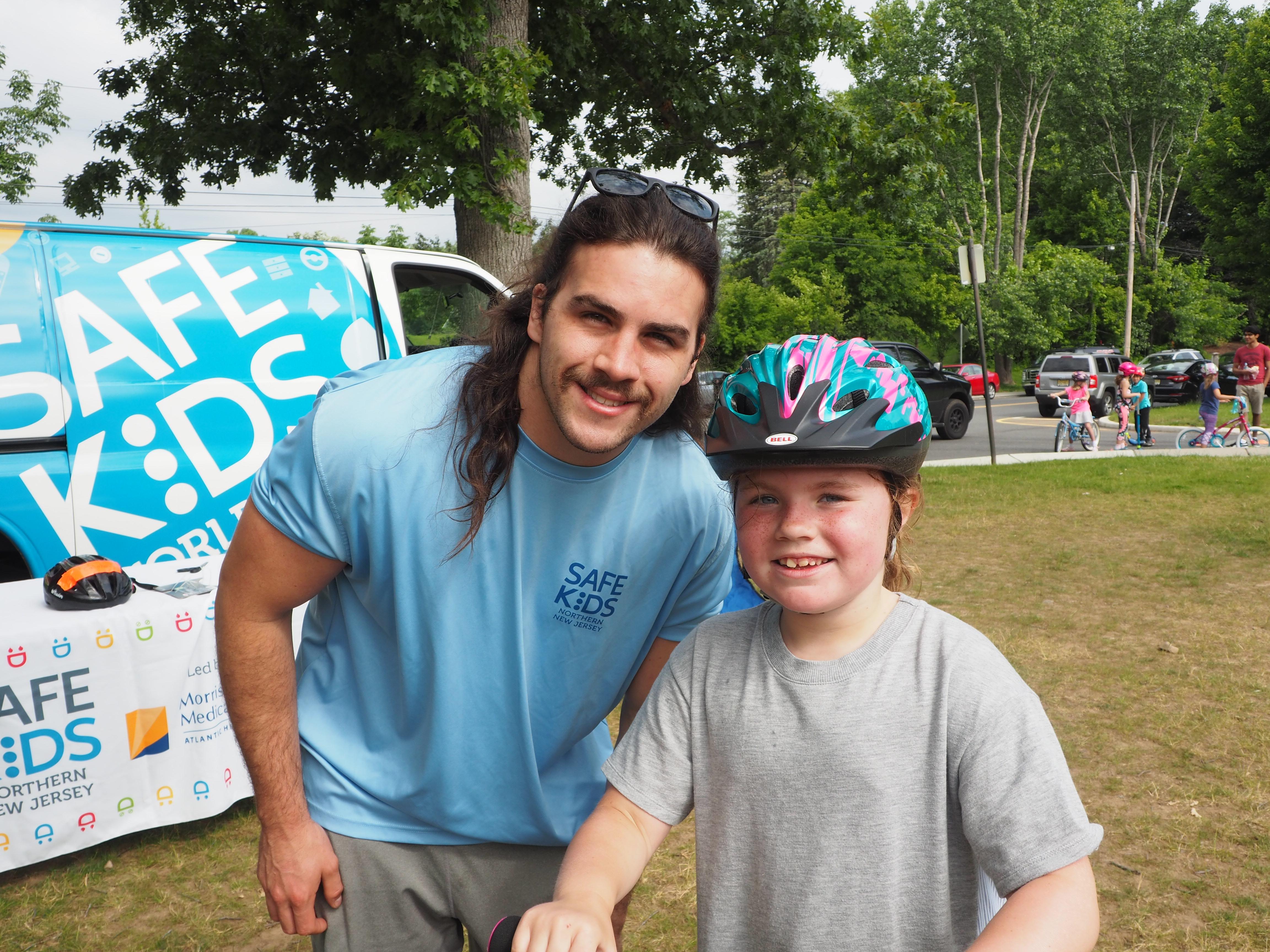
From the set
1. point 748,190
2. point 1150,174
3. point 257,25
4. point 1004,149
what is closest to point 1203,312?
point 1150,174

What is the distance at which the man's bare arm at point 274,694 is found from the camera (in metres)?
1.86

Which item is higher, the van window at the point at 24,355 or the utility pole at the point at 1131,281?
the utility pole at the point at 1131,281

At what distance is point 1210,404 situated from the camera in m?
17.4

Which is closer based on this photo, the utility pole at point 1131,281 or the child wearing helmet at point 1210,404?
the child wearing helmet at point 1210,404

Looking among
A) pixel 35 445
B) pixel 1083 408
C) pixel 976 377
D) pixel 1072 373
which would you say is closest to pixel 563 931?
pixel 35 445

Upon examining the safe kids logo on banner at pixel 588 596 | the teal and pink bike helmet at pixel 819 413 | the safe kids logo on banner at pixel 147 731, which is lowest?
the safe kids logo on banner at pixel 147 731

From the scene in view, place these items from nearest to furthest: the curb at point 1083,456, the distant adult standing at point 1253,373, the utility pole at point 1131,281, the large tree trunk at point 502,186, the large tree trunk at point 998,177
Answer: the large tree trunk at point 502,186 < the curb at point 1083,456 < the distant adult standing at point 1253,373 < the utility pole at point 1131,281 < the large tree trunk at point 998,177

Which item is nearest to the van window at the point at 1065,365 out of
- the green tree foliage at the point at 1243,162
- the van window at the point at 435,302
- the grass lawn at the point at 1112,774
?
the green tree foliage at the point at 1243,162

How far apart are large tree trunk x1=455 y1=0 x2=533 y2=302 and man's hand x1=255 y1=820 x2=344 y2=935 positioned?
834 centimetres

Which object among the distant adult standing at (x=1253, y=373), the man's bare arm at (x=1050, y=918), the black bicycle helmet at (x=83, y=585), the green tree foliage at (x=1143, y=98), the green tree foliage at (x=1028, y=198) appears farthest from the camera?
the green tree foliage at (x=1143, y=98)

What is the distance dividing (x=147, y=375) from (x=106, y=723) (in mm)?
1515

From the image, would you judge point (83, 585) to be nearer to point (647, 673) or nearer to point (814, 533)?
point (647, 673)

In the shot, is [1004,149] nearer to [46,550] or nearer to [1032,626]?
[1032,626]

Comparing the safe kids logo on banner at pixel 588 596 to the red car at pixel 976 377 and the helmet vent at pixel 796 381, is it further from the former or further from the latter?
the red car at pixel 976 377
